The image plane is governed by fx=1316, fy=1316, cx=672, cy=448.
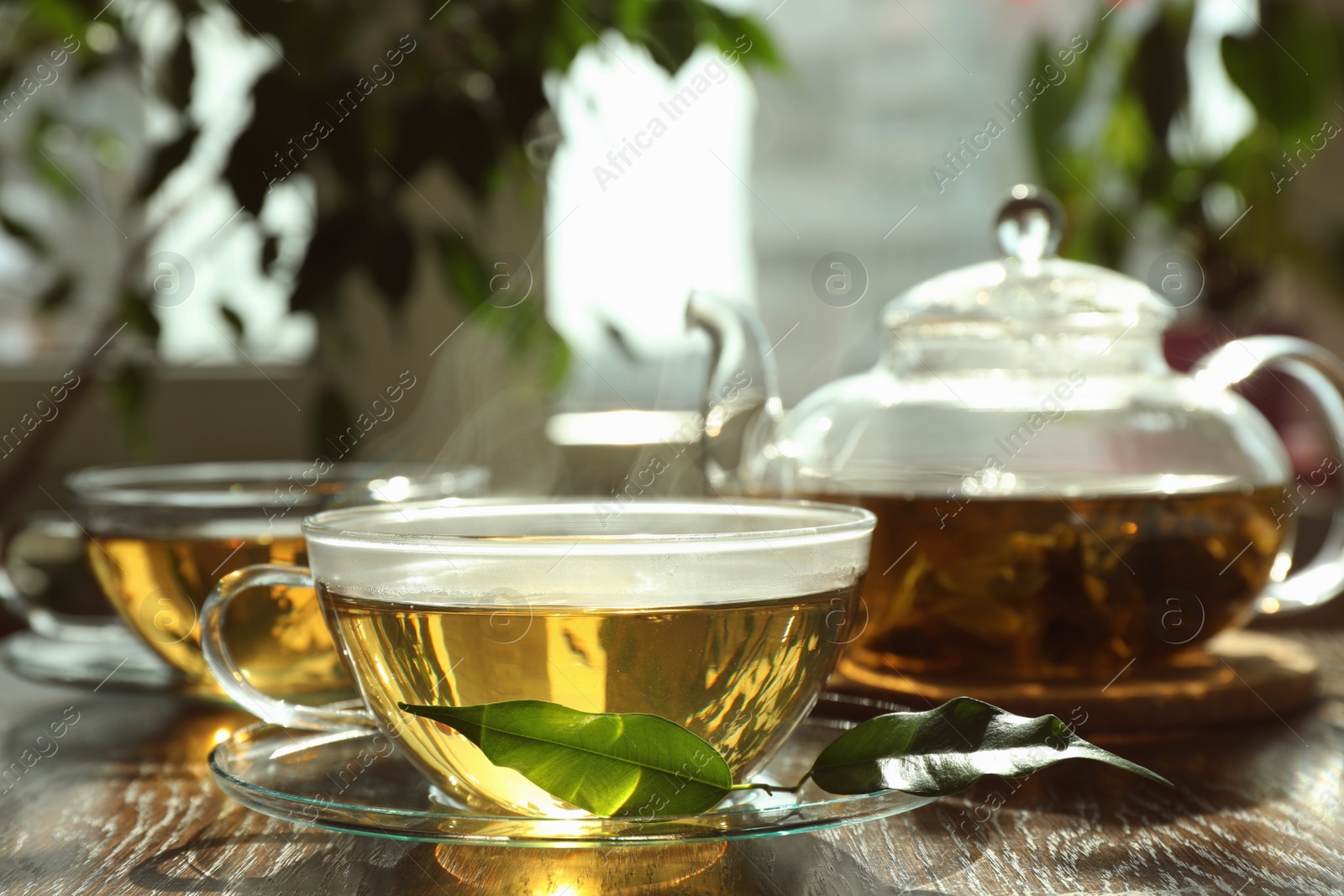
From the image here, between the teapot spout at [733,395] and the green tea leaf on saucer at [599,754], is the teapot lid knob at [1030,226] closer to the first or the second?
the teapot spout at [733,395]

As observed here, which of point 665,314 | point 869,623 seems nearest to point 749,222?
point 665,314

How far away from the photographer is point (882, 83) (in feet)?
9.07

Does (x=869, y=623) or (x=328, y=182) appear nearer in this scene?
(x=869, y=623)

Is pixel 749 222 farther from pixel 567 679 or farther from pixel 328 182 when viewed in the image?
pixel 567 679

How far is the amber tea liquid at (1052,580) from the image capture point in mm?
540

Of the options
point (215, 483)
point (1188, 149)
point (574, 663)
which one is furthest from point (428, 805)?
point (1188, 149)

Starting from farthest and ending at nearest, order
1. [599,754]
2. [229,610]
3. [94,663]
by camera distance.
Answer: [94,663], [229,610], [599,754]

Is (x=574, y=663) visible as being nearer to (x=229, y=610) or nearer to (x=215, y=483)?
(x=229, y=610)

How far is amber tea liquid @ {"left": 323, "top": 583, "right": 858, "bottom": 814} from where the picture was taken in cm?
35

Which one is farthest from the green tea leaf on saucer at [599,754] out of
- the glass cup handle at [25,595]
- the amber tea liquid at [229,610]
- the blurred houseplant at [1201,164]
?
the blurred houseplant at [1201,164]

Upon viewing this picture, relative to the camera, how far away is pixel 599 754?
330 millimetres

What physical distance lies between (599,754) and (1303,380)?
44 cm

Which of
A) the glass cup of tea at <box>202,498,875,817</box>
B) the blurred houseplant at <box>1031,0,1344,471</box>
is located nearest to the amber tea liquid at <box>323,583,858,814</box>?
the glass cup of tea at <box>202,498,875,817</box>

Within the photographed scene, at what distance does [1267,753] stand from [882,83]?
2453 millimetres
